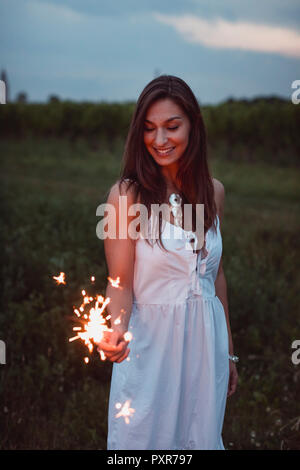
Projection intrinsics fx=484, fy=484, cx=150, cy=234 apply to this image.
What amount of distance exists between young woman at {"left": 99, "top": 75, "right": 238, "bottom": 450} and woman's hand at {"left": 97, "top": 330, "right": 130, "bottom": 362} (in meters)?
0.32

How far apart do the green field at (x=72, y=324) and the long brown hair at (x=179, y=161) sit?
1.08 metres

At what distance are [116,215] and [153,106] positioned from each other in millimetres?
617

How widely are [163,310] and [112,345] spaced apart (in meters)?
0.59

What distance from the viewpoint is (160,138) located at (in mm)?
2543

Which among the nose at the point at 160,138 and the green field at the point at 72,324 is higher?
the nose at the point at 160,138

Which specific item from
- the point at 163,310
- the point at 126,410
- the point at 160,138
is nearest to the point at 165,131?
the point at 160,138

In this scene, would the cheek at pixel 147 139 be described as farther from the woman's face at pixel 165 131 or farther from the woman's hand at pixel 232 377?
the woman's hand at pixel 232 377

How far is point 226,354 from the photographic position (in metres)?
2.71

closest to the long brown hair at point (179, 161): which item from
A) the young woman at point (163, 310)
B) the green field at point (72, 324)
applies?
the young woman at point (163, 310)

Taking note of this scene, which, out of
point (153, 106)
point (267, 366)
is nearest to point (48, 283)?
point (267, 366)

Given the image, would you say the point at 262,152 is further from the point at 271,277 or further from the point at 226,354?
the point at 226,354

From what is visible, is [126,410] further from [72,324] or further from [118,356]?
[72,324]

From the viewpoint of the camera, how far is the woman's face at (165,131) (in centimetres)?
254

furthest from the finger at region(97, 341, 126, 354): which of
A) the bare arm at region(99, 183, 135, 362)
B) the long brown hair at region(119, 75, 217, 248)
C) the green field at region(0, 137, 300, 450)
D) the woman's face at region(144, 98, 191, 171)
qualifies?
the green field at region(0, 137, 300, 450)
